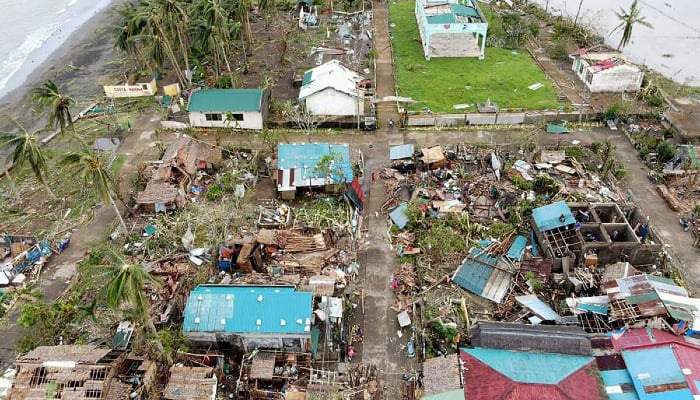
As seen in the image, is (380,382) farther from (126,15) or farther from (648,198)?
(126,15)

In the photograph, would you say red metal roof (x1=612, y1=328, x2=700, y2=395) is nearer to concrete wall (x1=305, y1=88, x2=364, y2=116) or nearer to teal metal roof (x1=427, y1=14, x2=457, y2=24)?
concrete wall (x1=305, y1=88, x2=364, y2=116)

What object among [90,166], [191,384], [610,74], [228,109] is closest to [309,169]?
[228,109]

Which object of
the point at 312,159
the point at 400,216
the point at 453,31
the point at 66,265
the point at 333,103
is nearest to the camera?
the point at 66,265

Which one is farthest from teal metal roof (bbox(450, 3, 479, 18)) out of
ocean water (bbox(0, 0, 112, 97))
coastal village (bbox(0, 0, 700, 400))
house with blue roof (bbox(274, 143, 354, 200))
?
ocean water (bbox(0, 0, 112, 97))

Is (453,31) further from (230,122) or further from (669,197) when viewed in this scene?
(669,197)

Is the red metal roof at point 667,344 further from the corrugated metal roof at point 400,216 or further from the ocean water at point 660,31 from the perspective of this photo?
the ocean water at point 660,31
